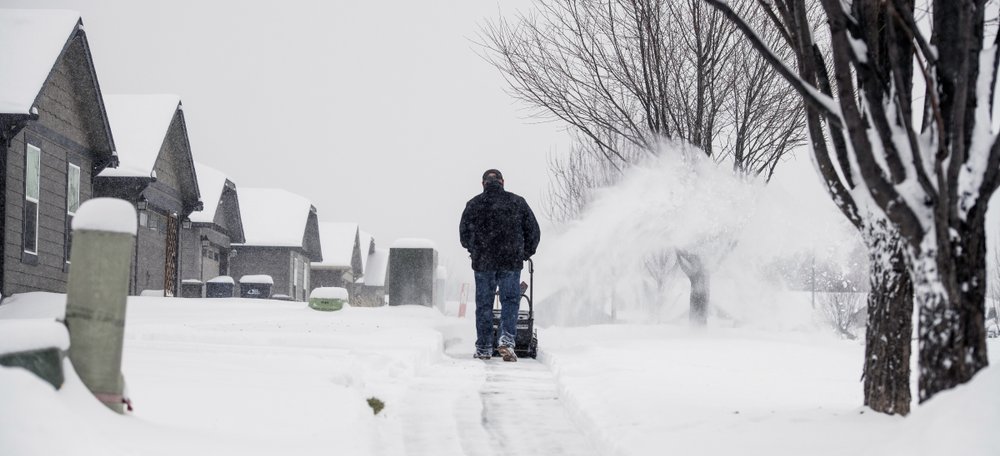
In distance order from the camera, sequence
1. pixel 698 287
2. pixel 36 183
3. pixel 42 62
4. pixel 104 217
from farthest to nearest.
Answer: pixel 36 183 < pixel 42 62 < pixel 698 287 < pixel 104 217

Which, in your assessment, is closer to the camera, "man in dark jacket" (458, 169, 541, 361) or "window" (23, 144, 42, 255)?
"man in dark jacket" (458, 169, 541, 361)

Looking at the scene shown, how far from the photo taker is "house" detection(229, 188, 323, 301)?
41.5 metres

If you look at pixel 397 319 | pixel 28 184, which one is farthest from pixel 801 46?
pixel 28 184

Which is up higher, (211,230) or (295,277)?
(211,230)

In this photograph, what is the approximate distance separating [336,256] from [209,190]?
19897mm

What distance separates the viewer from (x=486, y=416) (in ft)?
19.9

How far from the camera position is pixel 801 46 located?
5109 mm

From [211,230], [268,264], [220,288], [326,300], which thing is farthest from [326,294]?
[268,264]

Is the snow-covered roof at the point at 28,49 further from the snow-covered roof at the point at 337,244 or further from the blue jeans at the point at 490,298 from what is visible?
the snow-covered roof at the point at 337,244

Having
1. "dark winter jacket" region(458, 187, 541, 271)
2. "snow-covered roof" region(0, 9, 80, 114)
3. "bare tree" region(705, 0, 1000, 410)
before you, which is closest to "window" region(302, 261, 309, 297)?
"snow-covered roof" region(0, 9, 80, 114)

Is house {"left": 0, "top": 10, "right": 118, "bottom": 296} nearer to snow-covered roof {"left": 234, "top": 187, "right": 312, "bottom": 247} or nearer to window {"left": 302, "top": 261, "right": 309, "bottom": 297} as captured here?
snow-covered roof {"left": 234, "top": 187, "right": 312, "bottom": 247}

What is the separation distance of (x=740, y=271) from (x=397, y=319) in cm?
753

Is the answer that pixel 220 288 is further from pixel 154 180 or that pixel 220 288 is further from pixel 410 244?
pixel 410 244

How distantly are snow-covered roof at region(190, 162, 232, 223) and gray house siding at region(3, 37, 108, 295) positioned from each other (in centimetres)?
1156
